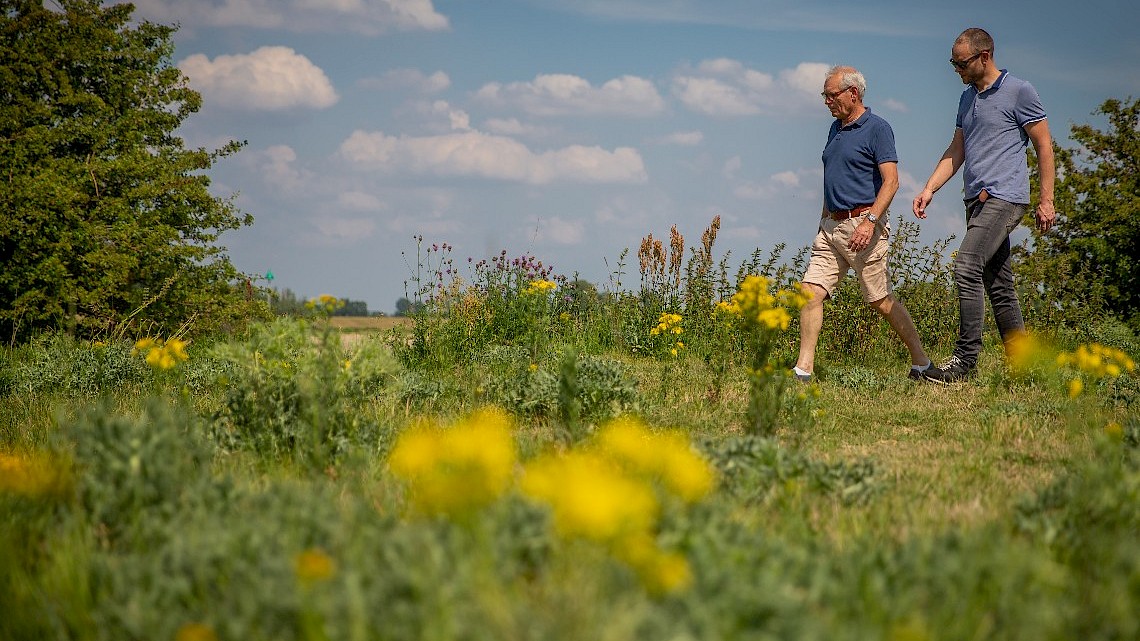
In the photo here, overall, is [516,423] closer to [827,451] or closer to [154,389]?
[827,451]

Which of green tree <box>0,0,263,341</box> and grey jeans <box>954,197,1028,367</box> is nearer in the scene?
grey jeans <box>954,197,1028,367</box>

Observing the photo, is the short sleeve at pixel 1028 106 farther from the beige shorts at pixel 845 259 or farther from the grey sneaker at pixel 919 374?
the grey sneaker at pixel 919 374

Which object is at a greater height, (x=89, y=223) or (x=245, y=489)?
(x=89, y=223)

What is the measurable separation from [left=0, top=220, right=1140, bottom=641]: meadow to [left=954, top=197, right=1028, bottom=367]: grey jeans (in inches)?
47.7

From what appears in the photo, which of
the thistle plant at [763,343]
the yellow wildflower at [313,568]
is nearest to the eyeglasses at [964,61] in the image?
the thistle plant at [763,343]

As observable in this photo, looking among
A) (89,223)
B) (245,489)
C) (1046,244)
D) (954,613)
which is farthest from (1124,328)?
(89,223)

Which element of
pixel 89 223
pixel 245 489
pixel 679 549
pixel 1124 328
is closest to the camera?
pixel 679 549

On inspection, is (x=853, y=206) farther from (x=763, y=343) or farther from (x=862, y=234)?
(x=763, y=343)

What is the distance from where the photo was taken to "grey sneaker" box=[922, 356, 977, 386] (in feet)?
23.3

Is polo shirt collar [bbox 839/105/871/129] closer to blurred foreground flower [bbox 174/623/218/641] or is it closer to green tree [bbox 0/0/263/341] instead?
blurred foreground flower [bbox 174/623/218/641]

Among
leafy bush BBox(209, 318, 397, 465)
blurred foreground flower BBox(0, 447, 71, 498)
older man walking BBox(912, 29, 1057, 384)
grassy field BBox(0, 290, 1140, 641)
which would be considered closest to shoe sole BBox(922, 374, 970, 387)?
older man walking BBox(912, 29, 1057, 384)

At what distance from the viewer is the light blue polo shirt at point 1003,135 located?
6426mm

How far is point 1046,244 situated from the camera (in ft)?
45.5

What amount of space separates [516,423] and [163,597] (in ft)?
10.4
